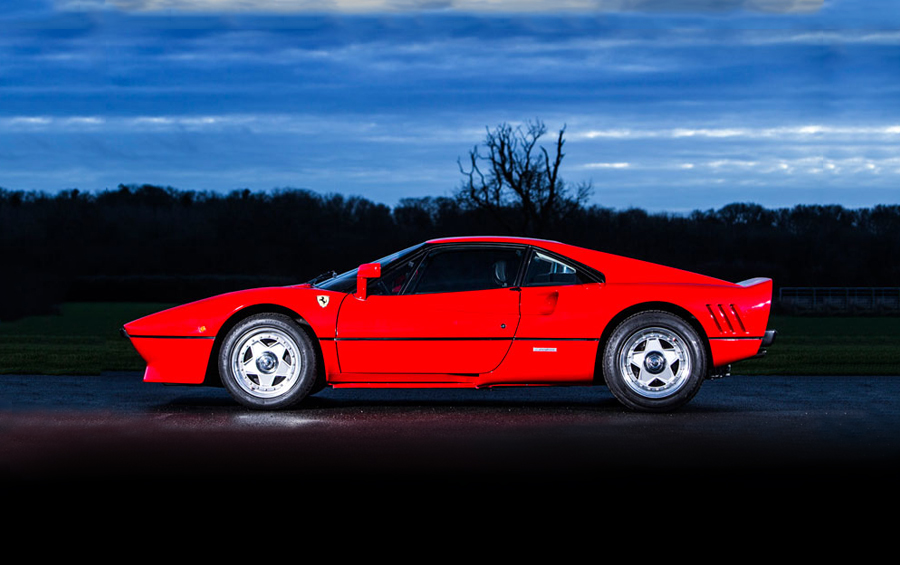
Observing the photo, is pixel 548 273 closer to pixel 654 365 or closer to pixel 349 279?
pixel 654 365

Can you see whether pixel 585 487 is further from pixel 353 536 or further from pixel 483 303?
pixel 483 303

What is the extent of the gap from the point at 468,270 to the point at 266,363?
1.82 metres

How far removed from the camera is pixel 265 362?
818 centimetres

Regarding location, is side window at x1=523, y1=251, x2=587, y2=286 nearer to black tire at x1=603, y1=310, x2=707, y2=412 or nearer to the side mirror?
black tire at x1=603, y1=310, x2=707, y2=412

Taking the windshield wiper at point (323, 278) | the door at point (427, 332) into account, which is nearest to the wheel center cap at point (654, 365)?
the door at point (427, 332)

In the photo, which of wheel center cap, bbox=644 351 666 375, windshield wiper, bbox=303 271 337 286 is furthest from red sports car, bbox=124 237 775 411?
windshield wiper, bbox=303 271 337 286

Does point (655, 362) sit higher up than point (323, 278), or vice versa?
point (323, 278)

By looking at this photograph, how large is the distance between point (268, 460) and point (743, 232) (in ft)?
169

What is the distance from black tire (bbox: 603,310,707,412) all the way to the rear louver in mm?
227

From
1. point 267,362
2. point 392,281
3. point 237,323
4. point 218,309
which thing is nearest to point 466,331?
point 392,281

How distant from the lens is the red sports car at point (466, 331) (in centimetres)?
806

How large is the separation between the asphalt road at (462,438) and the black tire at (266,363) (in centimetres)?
17

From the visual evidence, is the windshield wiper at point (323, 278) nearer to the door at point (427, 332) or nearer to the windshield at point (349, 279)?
the windshield at point (349, 279)

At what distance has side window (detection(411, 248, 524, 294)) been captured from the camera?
8266 mm
